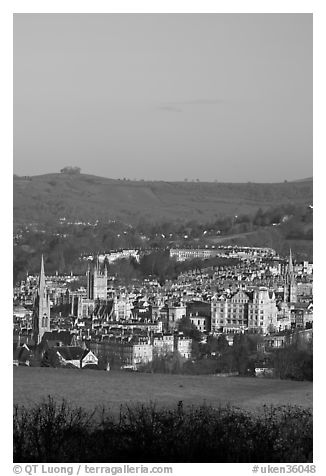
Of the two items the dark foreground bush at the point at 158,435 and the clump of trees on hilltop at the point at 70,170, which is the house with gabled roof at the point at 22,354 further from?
the dark foreground bush at the point at 158,435

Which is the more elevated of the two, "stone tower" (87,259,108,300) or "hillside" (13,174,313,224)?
"hillside" (13,174,313,224)

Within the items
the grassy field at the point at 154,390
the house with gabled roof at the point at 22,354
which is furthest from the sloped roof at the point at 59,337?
the grassy field at the point at 154,390

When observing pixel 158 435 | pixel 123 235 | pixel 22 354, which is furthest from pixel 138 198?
pixel 158 435

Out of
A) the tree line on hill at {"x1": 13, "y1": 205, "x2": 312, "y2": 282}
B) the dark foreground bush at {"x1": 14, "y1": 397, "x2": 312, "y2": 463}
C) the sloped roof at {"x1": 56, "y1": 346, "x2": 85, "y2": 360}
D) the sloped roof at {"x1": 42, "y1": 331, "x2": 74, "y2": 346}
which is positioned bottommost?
the dark foreground bush at {"x1": 14, "y1": 397, "x2": 312, "y2": 463}

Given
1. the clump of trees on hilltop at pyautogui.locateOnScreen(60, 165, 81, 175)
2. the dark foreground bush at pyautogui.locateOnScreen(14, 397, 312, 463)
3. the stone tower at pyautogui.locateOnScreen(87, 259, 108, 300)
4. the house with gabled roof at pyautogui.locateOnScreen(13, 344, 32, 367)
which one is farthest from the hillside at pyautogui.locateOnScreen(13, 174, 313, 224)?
the stone tower at pyautogui.locateOnScreen(87, 259, 108, 300)

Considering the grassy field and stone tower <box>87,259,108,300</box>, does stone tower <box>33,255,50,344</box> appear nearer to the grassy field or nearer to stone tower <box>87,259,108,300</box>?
stone tower <box>87,259,108,300</box>

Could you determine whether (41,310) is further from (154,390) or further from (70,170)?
(154,390)
